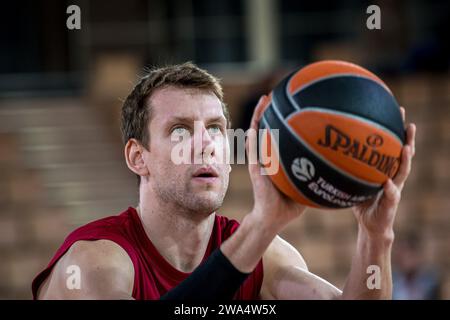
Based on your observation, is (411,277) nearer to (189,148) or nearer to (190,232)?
(190,232)

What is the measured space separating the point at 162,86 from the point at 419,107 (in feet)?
16.2

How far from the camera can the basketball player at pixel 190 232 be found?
2.62 m

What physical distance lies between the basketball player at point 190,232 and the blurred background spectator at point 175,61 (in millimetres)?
3229

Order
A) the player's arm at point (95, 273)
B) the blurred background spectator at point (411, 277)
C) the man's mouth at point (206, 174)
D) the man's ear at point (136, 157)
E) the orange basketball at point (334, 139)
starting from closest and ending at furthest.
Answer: the orange basketball at point (334, 139) < the player's arm at point (95, 273) < the man's mouth at point (206, 174) < the man's ear at point (136, 157) < the blurred background spectator at point (411, 277)

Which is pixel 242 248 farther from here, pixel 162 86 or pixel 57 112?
pixel 57 112

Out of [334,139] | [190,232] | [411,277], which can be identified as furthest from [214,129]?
[411,277]

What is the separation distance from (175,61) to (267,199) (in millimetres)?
6855

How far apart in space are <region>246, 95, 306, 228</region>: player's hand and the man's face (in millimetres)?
291

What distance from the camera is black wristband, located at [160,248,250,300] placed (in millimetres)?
2621

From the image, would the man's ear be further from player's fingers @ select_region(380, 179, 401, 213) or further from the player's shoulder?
player's fingers @ select_region(380, 179, 401, 213)

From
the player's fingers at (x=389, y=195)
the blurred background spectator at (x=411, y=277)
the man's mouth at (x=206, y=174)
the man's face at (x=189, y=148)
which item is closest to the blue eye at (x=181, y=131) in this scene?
the man's face at (x=189, y=148)

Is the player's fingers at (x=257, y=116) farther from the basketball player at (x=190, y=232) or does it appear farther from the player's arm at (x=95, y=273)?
the player's arm at (x=95, y=273)

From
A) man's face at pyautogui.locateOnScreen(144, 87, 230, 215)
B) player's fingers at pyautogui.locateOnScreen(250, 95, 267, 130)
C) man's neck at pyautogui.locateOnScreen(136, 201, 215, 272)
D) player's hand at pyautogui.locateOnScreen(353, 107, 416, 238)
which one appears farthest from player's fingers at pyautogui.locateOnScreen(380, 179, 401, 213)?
man's neck at pyautogui.locateOnScreen(136, 201, 215, 272)

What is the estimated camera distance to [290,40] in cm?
1023
